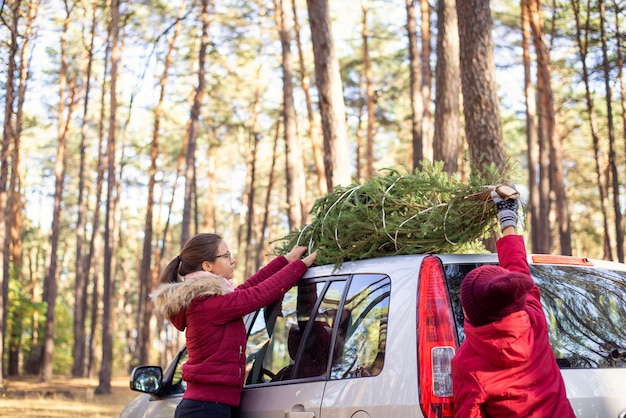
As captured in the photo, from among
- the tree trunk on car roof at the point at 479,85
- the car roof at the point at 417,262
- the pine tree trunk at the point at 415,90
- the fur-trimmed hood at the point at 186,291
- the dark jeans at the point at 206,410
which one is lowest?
the dark jeans at the point at 206,410

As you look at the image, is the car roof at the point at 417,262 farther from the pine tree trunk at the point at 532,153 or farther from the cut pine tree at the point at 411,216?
the pine tree trunk at the point at 532,153

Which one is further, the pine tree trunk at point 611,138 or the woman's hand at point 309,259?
the pine tree trunk at point 611,138

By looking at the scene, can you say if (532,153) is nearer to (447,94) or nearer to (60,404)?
(447,94)

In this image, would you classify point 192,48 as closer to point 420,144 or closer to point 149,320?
point 149,320

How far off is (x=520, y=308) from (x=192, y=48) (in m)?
30.3

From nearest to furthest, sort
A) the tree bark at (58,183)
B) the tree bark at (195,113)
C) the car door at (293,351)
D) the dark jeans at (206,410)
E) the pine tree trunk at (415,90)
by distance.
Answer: the car door at (293,351), the dark jeans at (206,410), the pine tree trunk at (415,90), the tree bark at (195,113), the tree bark at (58,183)

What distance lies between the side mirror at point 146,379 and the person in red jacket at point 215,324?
2.82 feet

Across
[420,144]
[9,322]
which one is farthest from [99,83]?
[420,144]

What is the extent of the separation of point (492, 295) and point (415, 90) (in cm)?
1953

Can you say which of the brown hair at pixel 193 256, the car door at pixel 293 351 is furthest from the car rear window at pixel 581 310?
the brown hair at pixel 193 256

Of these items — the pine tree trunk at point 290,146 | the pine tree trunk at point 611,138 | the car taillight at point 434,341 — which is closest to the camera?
the car taillight at point 434,341

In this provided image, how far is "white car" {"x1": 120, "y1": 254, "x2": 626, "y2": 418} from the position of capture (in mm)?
3242

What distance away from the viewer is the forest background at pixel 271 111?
15.9 m

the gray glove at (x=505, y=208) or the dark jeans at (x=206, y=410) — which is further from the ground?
the gray glove at (x=505, y=208)
